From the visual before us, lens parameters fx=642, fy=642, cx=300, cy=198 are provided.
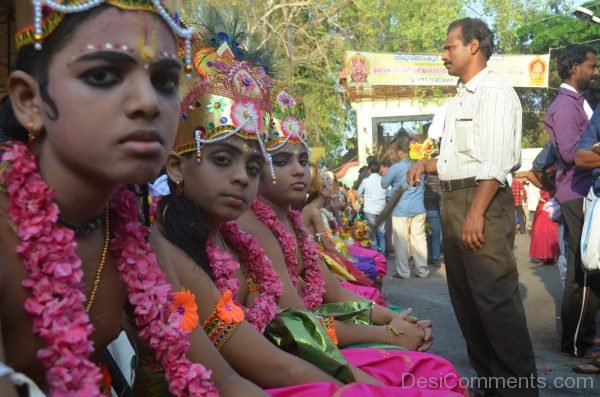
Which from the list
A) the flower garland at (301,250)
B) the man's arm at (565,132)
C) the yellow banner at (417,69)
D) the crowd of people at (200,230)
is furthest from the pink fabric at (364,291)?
the yellow banner at (417,69)

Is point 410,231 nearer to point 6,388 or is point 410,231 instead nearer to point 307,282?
point 307,282

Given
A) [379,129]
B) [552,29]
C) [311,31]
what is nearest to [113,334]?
[311,31]

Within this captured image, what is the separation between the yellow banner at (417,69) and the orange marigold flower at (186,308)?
19300 millimetres

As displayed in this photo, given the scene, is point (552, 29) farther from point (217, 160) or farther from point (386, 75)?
point (217, 160)

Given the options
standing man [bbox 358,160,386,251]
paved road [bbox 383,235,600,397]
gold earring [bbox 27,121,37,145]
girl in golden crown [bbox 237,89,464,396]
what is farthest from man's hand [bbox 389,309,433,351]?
standing man [bbox 358,160,386,251]

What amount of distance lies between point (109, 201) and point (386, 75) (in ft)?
68.5

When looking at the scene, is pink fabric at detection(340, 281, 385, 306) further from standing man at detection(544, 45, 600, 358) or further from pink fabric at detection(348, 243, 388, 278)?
pink fabric at detection(348, 243, 388, 278)

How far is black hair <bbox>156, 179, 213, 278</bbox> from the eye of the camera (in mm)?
2270

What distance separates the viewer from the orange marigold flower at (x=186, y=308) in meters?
1.83

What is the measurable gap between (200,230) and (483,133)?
2.25 meters

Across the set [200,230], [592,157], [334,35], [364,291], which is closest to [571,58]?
[592,157]

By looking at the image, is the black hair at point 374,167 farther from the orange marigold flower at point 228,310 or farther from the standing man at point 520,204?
the orange marigold flower at point 228,310

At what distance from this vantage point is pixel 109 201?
5.61 ft

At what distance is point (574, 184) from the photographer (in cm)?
505
